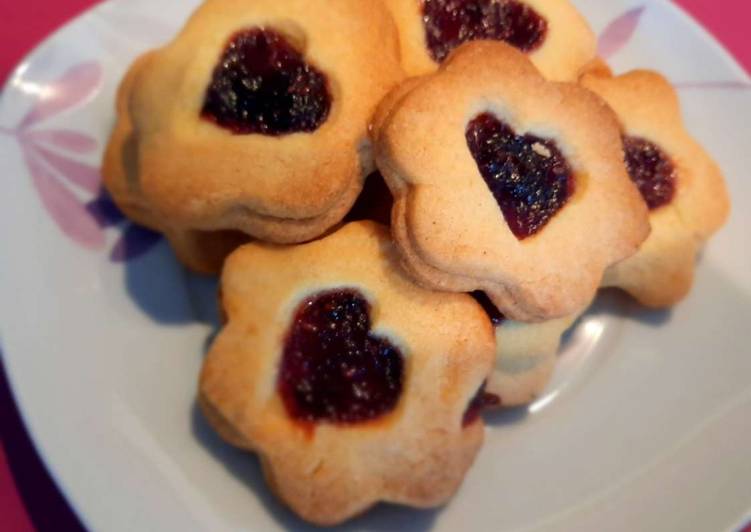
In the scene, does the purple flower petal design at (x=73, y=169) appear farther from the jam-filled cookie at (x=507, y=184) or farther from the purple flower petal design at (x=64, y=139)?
the jam-filled cookie at (x=507, y=184)

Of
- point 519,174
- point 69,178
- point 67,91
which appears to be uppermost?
point 519,174

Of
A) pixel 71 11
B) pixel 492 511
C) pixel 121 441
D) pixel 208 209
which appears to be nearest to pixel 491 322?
pixel 492 511

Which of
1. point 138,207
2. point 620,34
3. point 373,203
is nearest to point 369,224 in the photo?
point 373,203

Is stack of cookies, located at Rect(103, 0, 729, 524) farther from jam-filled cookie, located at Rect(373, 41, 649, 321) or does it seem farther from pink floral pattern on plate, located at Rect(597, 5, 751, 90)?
pink floral pattern on plate, located at Rect(597, 5, 751, 90)

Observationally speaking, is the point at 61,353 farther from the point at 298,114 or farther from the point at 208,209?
the point at 298,114

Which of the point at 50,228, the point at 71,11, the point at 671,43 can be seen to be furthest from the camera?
the point at 71,11

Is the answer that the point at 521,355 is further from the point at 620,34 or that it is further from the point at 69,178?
the point at 69,178
